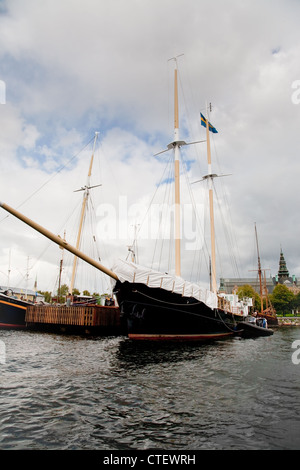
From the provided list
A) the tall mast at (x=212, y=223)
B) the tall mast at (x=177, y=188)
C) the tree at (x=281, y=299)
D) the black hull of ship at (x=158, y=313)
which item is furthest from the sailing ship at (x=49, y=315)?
the tree at (x=281, y=299)

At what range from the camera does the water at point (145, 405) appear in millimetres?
5367

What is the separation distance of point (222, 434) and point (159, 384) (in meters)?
4.02

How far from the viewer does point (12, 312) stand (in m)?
31.6

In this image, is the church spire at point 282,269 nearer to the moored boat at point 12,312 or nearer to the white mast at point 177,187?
the white mast at point 177,187

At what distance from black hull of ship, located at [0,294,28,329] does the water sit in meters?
20.1

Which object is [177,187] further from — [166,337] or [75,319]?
[75,319]

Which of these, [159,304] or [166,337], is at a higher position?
[159,304]

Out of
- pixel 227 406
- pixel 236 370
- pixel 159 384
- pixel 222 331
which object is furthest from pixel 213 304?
pixel 227 406

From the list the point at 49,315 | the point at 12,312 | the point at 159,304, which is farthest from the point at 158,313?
the point at 12,312

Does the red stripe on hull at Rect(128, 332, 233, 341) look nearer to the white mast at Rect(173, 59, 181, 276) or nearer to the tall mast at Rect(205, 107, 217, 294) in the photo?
the white mast at Rect(173, 59, 181, 276)

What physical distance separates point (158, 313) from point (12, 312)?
2068 cm

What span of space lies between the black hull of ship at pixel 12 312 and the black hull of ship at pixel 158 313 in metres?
17.4
